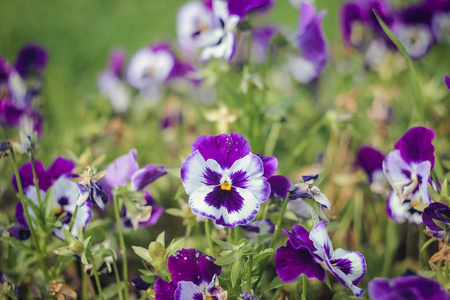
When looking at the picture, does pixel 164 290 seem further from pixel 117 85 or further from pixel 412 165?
pixel 117 85

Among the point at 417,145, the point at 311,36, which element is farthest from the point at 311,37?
the point at 417,145

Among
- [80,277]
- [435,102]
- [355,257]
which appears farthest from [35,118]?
[435,102]

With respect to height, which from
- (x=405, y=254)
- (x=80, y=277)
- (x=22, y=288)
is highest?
(x=22, y=288)

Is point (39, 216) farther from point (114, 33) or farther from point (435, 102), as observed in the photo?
point (114, 33)

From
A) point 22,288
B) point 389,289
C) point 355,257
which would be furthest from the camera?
point 22,288

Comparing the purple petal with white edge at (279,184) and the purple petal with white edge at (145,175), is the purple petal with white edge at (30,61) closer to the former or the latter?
the purple petal with white edge at (145,175)

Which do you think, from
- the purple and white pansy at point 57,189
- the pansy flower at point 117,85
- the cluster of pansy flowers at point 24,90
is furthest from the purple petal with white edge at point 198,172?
the pansy flower at point 117,85

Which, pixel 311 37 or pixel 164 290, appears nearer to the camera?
pixel 164 290

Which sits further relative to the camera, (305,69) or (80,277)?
(305,69)
